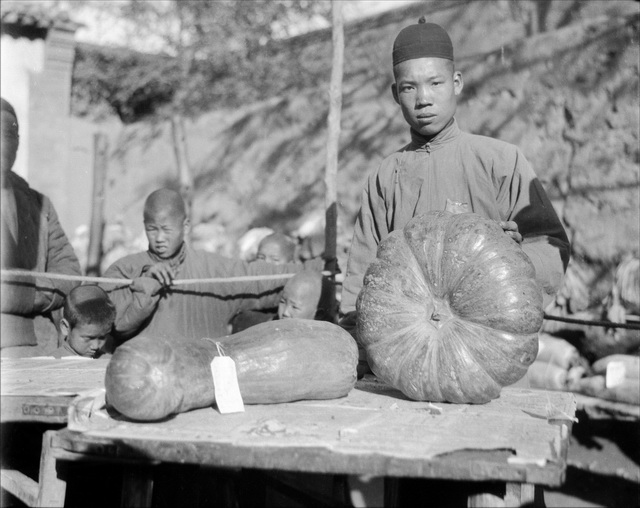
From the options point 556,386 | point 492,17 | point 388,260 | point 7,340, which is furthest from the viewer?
point 492,17

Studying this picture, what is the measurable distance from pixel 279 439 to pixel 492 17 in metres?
7.38

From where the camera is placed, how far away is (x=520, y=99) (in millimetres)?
7766

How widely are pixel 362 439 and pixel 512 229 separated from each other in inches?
48.6

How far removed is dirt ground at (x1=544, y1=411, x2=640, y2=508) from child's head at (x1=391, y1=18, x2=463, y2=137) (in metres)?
3.74

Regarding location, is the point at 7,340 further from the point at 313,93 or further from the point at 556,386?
the point at 313,93

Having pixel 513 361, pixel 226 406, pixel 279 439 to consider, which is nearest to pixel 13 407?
pixel 226 406

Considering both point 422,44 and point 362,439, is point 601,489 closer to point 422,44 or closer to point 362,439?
point 422,44

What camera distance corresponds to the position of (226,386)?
9.70ft

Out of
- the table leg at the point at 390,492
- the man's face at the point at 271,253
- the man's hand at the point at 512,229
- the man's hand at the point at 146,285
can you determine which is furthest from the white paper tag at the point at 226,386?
the man's face at the point at 271,253

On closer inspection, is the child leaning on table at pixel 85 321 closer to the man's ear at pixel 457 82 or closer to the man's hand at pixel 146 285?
the man's hand at pixel 146 285

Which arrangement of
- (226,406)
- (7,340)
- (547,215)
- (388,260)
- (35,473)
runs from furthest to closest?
1. (7,340)
2. (35,473)
3. (547,215)
4. (388,260)
5. (226,406)

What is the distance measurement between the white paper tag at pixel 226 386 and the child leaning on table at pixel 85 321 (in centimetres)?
231

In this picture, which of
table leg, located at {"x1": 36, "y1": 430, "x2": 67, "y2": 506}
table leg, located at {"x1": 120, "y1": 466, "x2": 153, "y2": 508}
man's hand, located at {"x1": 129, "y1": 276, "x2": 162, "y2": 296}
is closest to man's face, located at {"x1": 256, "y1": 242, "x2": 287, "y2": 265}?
man's hand, located at {"x1": 129, "y1": 276, "x2": 162, "y2": 296}

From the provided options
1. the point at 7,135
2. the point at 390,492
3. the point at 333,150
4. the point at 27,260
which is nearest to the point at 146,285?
the point at 27,260
